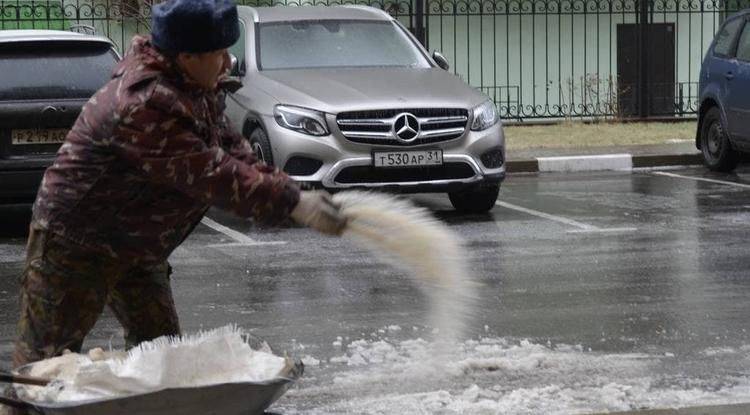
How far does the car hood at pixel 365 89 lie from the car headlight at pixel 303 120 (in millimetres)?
57

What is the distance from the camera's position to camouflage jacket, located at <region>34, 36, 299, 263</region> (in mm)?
3572

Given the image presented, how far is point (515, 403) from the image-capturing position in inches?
238

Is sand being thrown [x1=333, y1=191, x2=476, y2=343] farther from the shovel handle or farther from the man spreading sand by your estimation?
the shovel handle

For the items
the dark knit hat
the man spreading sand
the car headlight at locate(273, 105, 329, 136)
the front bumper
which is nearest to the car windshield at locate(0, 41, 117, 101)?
the car headlight at locate(273, 105, 329, 136)

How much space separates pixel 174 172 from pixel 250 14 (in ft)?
35.2

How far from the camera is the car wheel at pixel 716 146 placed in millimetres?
16562

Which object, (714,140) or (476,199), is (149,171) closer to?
(476,199)

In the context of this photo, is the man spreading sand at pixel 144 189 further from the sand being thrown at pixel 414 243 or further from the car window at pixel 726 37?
the car window at pixel 726 37

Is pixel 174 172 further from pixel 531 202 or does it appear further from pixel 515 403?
pixel 531 202

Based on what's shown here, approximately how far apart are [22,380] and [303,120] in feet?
29.1

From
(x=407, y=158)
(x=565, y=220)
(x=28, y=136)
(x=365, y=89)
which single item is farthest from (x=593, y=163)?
(x=28, y=136)

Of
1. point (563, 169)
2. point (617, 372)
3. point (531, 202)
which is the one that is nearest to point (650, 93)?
point (563, 169)

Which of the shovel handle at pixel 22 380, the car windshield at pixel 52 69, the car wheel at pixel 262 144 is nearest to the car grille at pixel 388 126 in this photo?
the car wheel at pixel 262 144

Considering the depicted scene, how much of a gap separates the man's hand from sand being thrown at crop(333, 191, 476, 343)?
0.02 m
